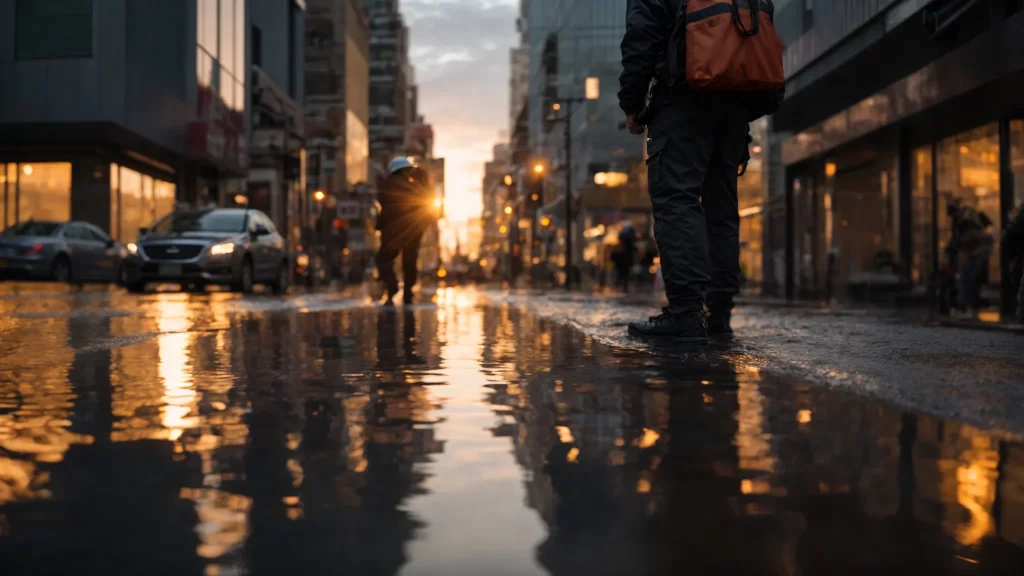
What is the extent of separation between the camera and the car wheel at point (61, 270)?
24375mm

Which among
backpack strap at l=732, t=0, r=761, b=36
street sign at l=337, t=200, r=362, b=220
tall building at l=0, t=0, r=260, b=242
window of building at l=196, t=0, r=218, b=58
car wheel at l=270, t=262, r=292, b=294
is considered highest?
window of building at l=196, t=0, r=218, b=58

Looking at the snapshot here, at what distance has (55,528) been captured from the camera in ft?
6.15

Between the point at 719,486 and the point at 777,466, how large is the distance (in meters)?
0.25

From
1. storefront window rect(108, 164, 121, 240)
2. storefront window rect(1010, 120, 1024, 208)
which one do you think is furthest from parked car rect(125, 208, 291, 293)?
storefront window rect(108, 164, 121, 240)

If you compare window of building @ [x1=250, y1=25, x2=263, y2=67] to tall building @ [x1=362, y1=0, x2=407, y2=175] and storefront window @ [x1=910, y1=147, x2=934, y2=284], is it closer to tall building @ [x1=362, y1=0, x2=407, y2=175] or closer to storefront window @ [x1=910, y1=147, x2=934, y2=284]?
storefront window @ [x1=910, y1=147, x2=934, y2=284]

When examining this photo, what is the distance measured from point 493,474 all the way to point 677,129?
3.86 metres

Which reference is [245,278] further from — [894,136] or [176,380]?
[176,380]

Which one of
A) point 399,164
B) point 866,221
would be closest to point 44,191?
point 866,221

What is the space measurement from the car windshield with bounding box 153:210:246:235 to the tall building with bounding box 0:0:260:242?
14833 millimetres

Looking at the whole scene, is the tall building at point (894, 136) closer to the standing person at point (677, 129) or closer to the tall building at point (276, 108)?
the standing person at point (677, 129)

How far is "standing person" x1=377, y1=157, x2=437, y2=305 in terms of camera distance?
13.9m

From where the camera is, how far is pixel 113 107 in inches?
1329

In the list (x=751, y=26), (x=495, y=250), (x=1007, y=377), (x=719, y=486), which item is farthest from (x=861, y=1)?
(x=495, y=250)

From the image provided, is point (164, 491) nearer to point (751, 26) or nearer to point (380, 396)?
point (380, 396)
